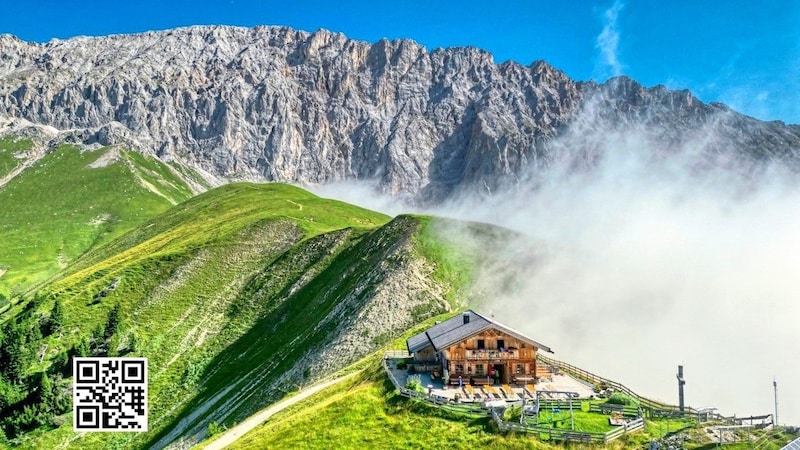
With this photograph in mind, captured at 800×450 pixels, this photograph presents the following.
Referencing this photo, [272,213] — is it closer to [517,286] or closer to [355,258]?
[355,258]

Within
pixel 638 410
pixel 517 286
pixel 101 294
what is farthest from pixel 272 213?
pixel 638 410

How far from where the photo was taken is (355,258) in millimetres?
115750

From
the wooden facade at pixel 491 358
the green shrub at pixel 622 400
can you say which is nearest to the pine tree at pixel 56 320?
the wooden facade at pixel 491 358

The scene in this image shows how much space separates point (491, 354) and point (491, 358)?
15.4 inches

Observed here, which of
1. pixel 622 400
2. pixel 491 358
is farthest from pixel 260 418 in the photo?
pixel 622 400

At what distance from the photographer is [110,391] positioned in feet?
132

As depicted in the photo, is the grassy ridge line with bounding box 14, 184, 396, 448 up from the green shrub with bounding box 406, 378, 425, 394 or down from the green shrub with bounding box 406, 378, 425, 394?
up

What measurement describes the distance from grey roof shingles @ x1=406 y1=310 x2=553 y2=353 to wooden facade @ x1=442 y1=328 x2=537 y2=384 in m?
0.45

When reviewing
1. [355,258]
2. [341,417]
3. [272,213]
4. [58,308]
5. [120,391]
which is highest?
[272,213]

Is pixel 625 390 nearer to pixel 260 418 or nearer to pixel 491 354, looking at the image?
pixel 491 354

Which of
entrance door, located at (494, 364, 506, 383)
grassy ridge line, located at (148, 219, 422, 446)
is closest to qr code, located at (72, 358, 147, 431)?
entrance door, located at (494, 364, 506, 383)

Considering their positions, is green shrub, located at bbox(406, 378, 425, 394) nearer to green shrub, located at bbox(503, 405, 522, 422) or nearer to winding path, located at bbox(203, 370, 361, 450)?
green shrub, located at bbox(503, 405, 522, 422)

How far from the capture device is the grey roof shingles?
56781 mm

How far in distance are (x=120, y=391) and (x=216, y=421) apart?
41.6 m
